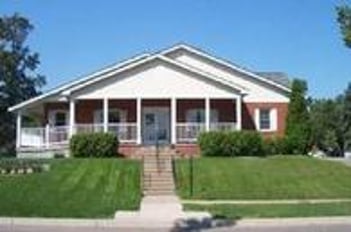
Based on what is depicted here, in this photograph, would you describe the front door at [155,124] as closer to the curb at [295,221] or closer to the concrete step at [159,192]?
the concrete step at [159,192]

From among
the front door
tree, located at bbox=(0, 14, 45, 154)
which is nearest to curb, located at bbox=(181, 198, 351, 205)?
the front door

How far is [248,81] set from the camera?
52.7m

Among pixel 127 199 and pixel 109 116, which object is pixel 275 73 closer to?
pixel 109 116

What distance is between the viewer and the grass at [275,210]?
2473 cm

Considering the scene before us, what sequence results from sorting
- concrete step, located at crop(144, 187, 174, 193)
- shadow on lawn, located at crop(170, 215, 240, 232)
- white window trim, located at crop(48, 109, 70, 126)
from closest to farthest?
shadow on lawn, located at crop(170, 215, 240, 232)
concrete step, located at crop(144, 187, 174, 193)
white window trim, located at crop(48, 109, 70, 126)

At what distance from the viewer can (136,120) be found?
5019 cm

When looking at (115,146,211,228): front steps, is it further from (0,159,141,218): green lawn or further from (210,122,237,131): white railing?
(210,122,237,131): white railing

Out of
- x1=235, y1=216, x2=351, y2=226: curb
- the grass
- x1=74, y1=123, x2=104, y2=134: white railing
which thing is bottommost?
x1=235, y1=216, x2=351, y2=226: curb

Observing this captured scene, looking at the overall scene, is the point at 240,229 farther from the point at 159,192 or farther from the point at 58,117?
the point at 58,117

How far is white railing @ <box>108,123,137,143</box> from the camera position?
48.1 meters

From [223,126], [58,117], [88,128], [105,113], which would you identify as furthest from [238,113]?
[58,117]

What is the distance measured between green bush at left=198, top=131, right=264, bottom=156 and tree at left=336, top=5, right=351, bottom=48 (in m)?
15.5

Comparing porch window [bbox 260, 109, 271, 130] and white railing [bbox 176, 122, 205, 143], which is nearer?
white railing [bbox 176, 122, 205, 143]

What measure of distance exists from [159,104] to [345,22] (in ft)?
72.0
